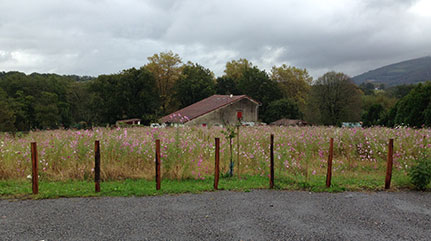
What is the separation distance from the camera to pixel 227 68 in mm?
66375

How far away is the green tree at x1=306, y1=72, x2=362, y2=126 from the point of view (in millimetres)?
45062

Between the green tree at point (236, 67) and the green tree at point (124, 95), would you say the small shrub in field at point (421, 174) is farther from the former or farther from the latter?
the green tree at point (236, 67)

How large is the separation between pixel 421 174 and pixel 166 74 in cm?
4976

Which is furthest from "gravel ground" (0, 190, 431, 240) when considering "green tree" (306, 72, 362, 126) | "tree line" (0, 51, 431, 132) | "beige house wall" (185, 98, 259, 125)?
"green tree" (306, 72, 362, 126)

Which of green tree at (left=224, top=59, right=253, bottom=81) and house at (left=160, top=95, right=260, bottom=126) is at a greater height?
green tree at (left=224, top=59, right=253, bottom=81)

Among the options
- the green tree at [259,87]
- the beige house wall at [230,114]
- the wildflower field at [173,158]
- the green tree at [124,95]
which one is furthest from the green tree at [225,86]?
the wildflower field at [173,158]

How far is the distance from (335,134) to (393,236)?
787 centimetres

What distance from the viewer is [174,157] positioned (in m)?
7.59

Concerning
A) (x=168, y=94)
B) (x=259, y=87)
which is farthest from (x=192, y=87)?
(x=259, y=87)

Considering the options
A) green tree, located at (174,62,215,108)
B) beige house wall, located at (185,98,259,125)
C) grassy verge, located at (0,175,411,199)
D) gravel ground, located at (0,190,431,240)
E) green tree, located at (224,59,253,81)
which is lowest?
gravel ground, located at (0,190,431,240)

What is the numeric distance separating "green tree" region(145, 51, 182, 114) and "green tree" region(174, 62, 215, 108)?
1792 millimetres

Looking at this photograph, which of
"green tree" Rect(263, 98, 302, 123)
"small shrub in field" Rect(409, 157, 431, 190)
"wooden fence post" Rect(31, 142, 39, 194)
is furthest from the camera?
"green tree" Rect(263, 98, 302, 123)

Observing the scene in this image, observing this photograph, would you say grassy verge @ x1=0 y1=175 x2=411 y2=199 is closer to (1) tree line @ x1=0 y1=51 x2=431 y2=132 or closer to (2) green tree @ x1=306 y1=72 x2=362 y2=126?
(1) tree line @ x1=0 y1=51 x2=431 y2=132

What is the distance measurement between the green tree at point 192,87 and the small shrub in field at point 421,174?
44.1 m
